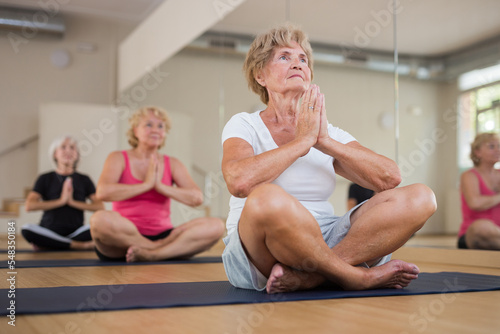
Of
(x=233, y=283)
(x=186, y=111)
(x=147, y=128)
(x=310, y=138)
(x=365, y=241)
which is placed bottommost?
(x=233, y=283)

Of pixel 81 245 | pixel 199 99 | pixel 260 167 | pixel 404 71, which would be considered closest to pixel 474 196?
pixel 404 71

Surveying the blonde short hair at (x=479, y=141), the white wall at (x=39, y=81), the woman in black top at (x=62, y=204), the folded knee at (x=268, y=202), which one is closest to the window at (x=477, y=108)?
the blonde short hair at (x=479, y=141)

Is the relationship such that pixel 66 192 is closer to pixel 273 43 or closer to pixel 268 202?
pixel 273 43

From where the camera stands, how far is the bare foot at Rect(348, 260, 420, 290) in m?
1.83

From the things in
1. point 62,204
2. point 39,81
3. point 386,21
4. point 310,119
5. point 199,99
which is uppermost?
point 39,81

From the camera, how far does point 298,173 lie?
1.93 m

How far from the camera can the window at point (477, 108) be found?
3.32 meters

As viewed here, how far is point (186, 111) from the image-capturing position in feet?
21.2

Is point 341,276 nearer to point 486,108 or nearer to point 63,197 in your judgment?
point 486,108

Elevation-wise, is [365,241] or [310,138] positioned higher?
[310,138]

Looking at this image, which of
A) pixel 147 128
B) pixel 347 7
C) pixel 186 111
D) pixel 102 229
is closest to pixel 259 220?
pixel 102 229

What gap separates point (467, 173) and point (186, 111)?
3629mm

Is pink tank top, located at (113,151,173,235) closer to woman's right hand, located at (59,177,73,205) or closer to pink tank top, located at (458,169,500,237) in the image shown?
woman's right hand, located at (59,177,73,205)

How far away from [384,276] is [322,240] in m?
0.29
